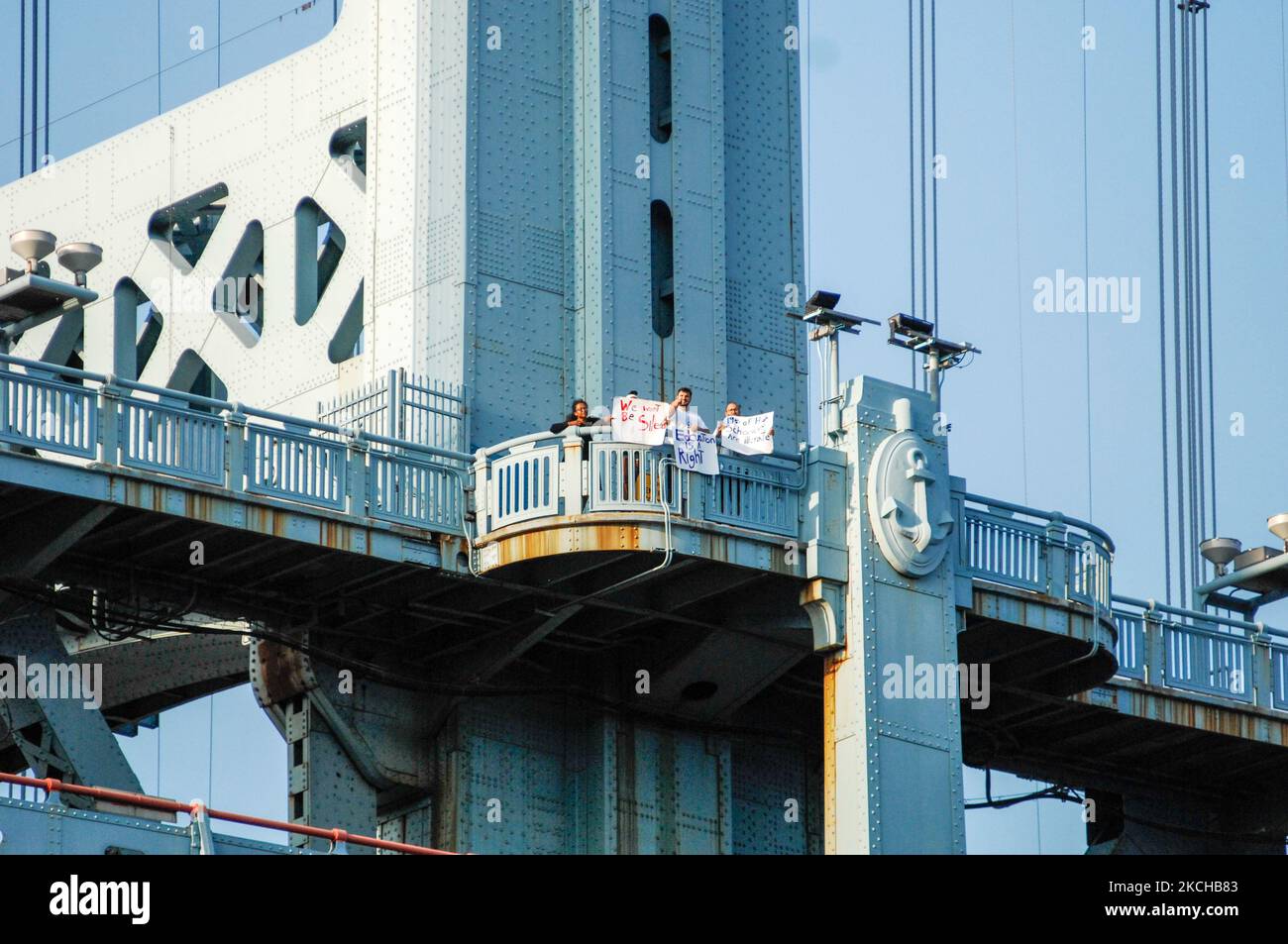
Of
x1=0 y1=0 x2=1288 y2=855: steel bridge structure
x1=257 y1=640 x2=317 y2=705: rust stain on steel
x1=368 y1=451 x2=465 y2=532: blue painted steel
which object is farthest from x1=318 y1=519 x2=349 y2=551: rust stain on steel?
x1=257 y1=640 x2=317 y2=705: rust stain on steel

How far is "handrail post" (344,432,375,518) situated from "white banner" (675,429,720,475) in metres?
4.12

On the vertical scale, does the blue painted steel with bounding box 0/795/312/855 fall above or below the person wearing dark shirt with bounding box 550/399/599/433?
below

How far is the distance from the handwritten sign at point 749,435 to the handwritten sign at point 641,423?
50.3 inches

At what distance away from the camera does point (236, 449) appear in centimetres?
4641

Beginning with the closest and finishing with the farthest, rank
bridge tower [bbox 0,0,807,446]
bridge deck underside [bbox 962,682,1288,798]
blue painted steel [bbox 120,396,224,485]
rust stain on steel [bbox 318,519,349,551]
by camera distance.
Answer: blue painted steel [bbox 120,396,224,485]
rust stain on steel [bbox 318,519,349,551]
bridge tower [bbox 0,0,807,446]
bridge deck underside [bbox 962,682,1288,798]

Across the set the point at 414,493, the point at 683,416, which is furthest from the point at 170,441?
the point at 683,416

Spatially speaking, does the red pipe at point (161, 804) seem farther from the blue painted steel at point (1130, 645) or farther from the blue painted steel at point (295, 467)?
the blue painted steel at point (1130, 645)

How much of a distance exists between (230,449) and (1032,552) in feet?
37.9

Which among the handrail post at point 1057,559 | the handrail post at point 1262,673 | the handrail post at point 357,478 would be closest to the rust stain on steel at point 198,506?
the handrail post at point 357,478

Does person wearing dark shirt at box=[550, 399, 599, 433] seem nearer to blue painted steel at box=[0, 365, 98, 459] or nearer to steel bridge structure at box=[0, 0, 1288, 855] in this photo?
steel bridge structure at box=[0, 0, 1288, 855]

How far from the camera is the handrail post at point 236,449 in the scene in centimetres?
4619

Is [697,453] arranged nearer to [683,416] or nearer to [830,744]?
[683,416]

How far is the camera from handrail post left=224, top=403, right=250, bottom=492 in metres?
46.2
